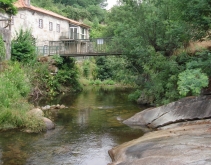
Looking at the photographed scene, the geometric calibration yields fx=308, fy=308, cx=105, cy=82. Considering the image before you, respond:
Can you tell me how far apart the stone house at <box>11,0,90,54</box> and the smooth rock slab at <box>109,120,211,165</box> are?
25199 millimetres

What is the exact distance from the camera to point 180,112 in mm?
13656

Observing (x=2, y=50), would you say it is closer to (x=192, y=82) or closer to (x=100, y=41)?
(x=100, y=41)

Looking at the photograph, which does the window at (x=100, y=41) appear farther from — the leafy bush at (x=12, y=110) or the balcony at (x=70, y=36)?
the balcony at (x=70, y=36)

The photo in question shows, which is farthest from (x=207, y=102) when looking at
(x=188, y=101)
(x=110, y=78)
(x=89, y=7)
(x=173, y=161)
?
(x=89, y=7)

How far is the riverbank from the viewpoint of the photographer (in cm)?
818

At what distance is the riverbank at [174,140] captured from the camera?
8.18m

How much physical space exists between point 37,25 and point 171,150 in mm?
33386

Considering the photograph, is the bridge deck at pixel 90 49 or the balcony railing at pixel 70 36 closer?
the bridge deck at pixel 90 49

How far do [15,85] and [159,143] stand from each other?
10501 mm

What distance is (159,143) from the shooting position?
9.71m

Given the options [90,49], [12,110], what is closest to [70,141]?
[12,110]

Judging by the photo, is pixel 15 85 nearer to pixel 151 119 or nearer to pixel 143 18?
pixel 151 119

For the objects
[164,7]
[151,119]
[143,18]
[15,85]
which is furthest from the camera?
[143,18]

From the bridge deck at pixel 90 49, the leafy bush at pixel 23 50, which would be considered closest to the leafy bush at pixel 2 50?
the leafy bush at pixel 23 50
